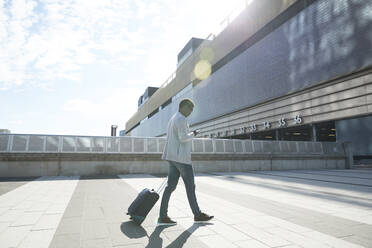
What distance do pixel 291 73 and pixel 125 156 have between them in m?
17.5

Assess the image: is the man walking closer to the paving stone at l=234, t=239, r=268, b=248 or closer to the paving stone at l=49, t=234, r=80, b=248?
the paving stone at l=234, t=239, r=268, b=248

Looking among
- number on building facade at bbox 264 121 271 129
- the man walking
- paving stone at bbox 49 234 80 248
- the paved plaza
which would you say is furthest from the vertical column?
paving stone at bbox 49 234 80 248

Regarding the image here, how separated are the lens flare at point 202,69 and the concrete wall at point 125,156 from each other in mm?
22520

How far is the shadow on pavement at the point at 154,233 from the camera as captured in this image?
2.82 meters

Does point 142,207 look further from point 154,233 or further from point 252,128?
point 252,128

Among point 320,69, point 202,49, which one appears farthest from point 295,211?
point 202,49

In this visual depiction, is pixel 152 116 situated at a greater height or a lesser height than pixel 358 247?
greater

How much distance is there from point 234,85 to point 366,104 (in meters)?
15.4

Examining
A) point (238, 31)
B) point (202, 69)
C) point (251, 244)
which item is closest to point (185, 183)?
point (251, 244)

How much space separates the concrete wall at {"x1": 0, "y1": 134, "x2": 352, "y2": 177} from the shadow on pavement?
365 inches

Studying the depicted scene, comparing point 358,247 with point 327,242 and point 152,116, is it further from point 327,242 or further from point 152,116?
point 152,116

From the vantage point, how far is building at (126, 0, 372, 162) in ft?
57.3

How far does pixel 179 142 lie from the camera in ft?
12.6

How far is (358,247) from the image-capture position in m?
2.75
